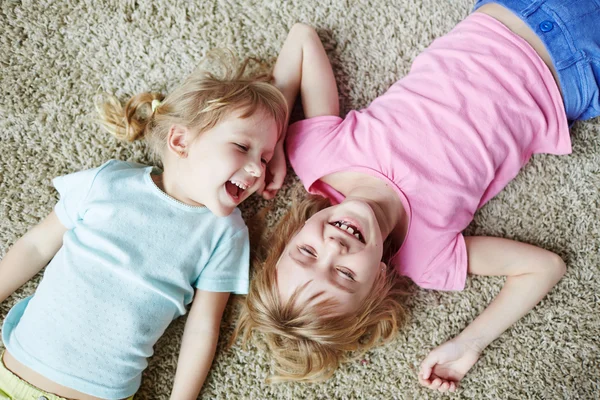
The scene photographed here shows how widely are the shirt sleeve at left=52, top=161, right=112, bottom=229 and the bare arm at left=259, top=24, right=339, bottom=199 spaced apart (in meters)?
0.40

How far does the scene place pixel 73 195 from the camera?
1117 millimetres

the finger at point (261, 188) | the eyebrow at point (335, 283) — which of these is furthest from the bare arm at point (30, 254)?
the eyebrow at point (335, 283)

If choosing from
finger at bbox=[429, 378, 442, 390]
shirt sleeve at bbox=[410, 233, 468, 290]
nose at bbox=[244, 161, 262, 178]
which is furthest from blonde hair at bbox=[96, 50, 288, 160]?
finger at bbox=[429, 378, 442, 390]

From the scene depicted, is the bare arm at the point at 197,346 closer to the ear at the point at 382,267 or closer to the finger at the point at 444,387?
the ear at the point at 382,267

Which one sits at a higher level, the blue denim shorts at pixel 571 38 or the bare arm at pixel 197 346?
the blue denim shorts at pixel 571 38

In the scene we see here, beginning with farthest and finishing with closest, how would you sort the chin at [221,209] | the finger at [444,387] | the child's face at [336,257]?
the finger at [444,387], the chin at [221,209], the child's face at [336,257]

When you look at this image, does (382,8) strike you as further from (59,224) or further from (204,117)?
(59,224)

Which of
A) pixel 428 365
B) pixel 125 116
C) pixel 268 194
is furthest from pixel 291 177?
pixel 428 365

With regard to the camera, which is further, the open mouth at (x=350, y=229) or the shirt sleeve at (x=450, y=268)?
the shirt sleeve at (x=450, y=268)

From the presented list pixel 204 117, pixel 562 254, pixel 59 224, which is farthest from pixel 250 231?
pixel 562 254

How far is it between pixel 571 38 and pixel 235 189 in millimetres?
823

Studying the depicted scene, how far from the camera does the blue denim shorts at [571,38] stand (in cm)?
107

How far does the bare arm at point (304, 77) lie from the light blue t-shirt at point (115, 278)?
0.20m

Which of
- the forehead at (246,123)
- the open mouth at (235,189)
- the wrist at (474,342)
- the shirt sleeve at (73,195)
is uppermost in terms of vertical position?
the forehead at (246,123)
